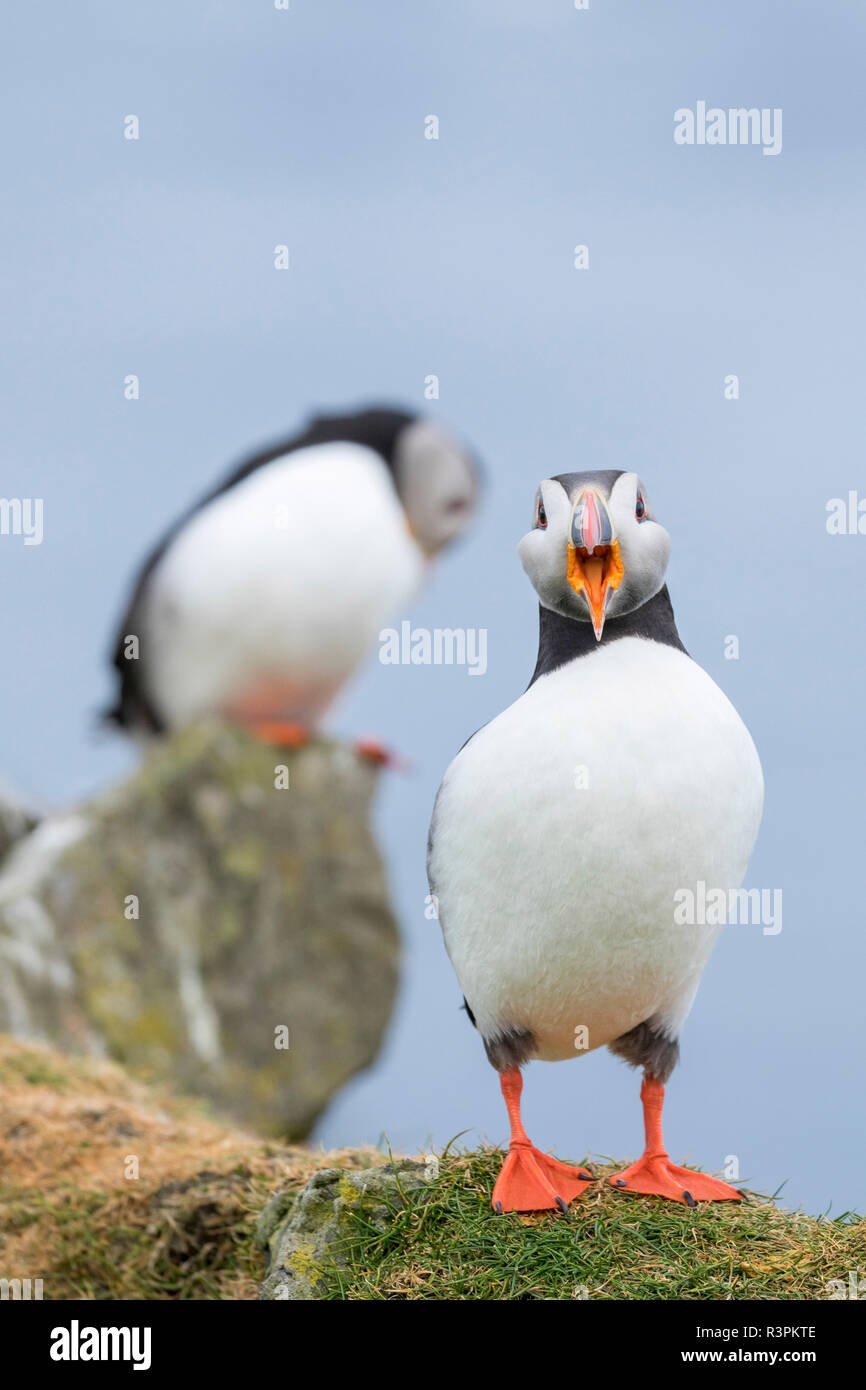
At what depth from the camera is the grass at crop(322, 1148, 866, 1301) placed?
313cm

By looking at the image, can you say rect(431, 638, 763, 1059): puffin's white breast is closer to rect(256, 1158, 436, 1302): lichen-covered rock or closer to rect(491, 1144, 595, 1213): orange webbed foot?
rect(491, 1144, 595, 1213): orange webbed foot

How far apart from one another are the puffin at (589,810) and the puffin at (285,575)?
15.1 ft

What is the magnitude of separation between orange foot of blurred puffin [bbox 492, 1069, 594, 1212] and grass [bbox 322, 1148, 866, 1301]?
30 millimetres

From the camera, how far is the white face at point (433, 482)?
8.38 m

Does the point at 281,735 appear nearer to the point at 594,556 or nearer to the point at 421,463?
the point at 421,463

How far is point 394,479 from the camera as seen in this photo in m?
8.29

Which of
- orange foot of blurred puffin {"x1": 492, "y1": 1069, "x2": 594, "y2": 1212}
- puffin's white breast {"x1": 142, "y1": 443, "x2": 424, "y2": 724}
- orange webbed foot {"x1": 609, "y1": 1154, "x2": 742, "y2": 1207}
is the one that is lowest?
orange webbed foot {"x1": 609, "y1": 1154, "x2": 742, "y2": 1207}

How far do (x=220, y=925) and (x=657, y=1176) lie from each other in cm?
462

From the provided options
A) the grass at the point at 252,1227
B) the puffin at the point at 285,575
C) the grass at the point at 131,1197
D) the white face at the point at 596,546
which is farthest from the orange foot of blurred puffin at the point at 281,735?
the white face at the point at 596,546

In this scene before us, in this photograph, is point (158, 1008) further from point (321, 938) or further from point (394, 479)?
point (394, 479)

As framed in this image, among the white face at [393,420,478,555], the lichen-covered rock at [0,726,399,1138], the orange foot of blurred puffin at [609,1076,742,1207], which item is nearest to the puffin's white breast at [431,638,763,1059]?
the orange foot of blurred puffin at [609,1076,742,1207]

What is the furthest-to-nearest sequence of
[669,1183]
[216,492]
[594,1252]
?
[216,492], [669,1183], [594,1252]

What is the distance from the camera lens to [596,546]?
299cm

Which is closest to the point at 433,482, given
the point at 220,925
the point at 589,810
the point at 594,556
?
the point at 220,925
